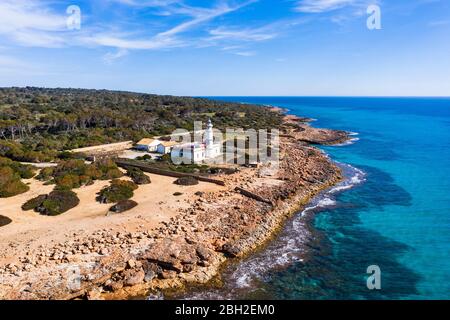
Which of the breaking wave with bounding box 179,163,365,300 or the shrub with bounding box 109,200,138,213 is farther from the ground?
the shrub with bounding box 109,200,138,213

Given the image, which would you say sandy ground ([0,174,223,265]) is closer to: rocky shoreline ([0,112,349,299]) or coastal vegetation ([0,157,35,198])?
coastal vegetation ([0,157,35,198])

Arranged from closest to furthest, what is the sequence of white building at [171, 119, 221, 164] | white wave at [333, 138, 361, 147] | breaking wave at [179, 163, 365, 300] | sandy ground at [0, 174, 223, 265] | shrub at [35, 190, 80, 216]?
breaking wave at [179, 163, 365, 300], sandy ground at [0, 174, 223, 265], shrub at [35, 190, 80, 216], white building at [171, 119, 221, 164], white wave at [333, 138, 361, 147]

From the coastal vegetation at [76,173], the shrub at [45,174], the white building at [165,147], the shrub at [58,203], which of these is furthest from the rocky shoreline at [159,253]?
the white building at [165,147]

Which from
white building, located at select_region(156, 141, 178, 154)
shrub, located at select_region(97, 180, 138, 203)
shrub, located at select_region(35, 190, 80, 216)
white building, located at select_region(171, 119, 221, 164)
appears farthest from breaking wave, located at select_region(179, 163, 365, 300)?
white building, located at select_region(156, 141, 178, 154)
